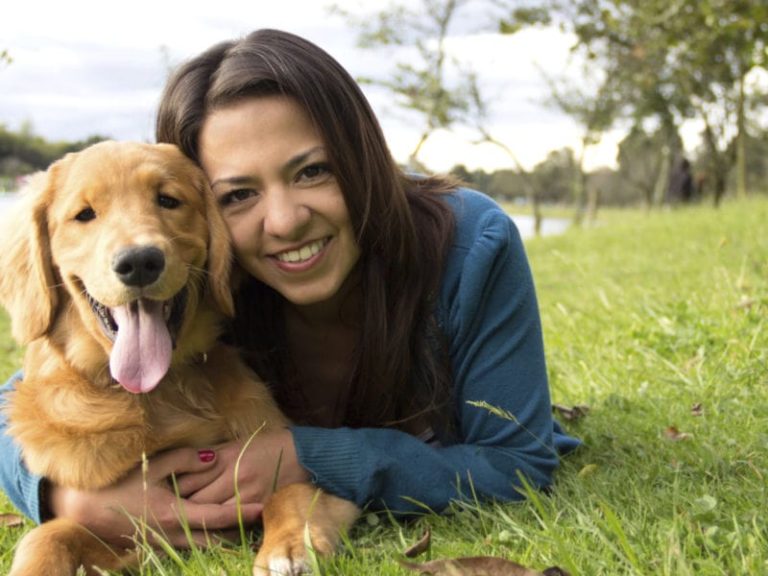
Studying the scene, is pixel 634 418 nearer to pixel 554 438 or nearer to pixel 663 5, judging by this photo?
pixel 554 438

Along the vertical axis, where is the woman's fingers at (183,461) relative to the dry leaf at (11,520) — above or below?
above

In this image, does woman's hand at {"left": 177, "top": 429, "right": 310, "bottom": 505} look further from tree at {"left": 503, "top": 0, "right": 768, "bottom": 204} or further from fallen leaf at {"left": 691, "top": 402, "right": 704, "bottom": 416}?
tree at {"left": 503, "top": 0, "right": 768, "bottom": 204}

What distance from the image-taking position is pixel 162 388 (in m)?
2.59

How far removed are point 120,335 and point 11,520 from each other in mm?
845

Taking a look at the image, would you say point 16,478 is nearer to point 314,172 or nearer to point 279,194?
point 279,194

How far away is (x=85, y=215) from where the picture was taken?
253 centimetres

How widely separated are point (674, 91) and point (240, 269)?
2468 centimetres

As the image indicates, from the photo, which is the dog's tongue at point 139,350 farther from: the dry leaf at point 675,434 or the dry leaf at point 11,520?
the dry leaf at point 675,434

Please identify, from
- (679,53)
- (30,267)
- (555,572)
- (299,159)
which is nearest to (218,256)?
Result: (299,159)

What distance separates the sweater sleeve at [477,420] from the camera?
2531mm

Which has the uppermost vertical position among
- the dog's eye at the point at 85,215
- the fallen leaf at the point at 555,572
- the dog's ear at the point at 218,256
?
the dog's eye at the point at 85,215

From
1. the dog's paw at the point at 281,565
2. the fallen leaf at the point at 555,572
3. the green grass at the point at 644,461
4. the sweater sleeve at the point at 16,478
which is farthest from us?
the sweater sleeve at the point at 16,478

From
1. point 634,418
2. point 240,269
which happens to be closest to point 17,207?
point 240,269

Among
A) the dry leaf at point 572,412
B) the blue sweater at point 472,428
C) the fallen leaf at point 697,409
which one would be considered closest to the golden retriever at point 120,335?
the blue sweater at point 472,428
